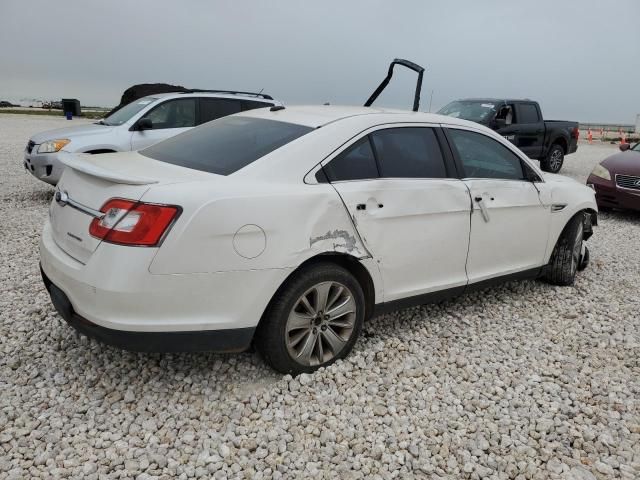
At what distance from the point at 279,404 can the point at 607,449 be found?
1.72 meters

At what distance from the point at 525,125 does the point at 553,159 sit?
174 cm

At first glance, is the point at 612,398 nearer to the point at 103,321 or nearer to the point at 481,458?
the point at 481,458

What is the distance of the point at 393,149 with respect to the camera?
363 centimetres

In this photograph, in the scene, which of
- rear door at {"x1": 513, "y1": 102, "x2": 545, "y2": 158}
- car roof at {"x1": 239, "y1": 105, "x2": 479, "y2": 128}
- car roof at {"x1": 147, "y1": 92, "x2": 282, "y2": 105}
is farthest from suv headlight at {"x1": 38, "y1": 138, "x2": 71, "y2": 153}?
rear door at {"x1": 513, "y1": 102, "x2": 545, "y2": 158}

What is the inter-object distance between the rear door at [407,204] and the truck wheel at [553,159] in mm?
11312

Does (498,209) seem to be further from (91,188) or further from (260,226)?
(91,188)

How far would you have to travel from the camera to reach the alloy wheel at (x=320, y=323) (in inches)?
124

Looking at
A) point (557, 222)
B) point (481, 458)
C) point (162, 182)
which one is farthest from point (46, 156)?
point (481, 458)

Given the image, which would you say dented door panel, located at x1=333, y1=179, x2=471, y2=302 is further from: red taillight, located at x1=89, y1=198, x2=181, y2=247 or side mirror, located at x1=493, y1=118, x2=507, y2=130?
side mirror, located at x1=493, y1=118, x2=507, y2=130

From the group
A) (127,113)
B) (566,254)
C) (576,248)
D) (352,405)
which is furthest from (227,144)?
(127,113)

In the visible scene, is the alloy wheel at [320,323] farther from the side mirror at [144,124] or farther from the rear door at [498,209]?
the side mirror at [144,124]

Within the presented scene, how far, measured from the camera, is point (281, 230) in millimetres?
2914

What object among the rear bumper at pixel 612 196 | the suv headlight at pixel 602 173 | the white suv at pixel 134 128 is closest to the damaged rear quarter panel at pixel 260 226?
the white suv at pixel 134 128

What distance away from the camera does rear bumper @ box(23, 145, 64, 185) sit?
25.8 ft
